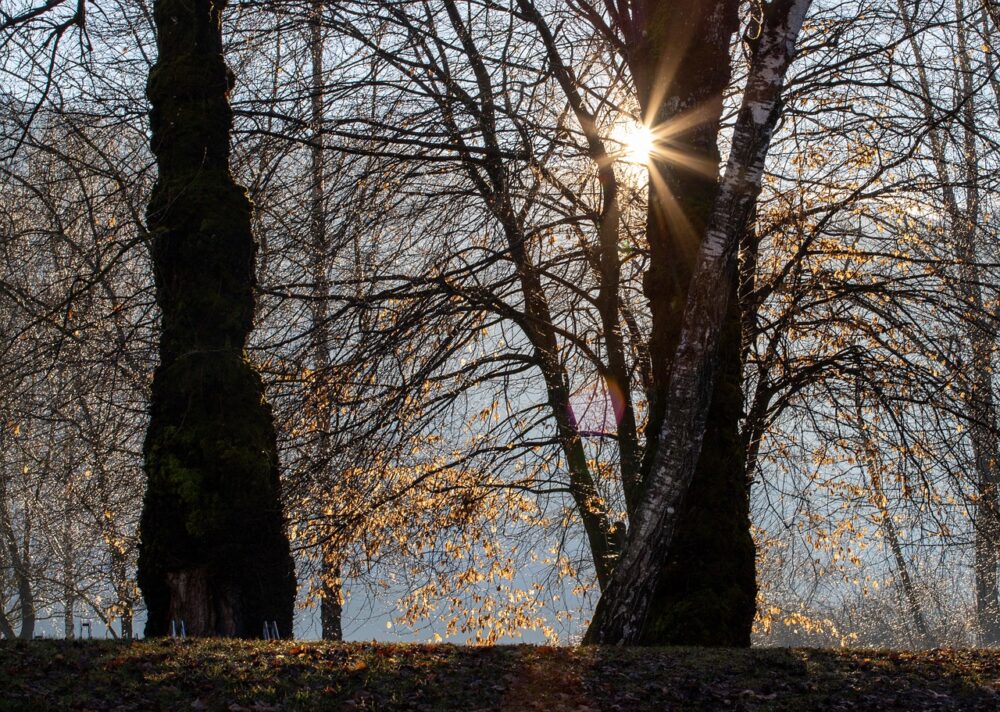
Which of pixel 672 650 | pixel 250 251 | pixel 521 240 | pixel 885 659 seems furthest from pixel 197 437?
pixel 885 659

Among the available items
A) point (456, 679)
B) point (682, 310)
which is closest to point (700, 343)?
point (682, 310)

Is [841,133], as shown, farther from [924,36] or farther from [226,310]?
[226,310]

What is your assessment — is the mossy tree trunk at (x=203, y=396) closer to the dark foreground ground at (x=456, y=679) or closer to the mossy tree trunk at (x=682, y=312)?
the dark foreground ground at (x=456, y=679)

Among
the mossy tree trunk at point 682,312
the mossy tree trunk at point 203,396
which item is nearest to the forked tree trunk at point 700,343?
the mossy tree trunk at point 682,312

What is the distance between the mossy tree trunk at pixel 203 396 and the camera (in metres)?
7.55

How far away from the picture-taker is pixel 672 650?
6.46 metres

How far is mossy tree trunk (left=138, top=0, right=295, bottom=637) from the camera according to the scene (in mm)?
7547

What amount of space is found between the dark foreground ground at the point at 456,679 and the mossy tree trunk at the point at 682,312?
4.29 ft

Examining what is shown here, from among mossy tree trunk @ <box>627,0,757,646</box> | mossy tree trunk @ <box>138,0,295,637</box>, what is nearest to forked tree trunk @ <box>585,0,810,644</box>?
mossy tree trunk @ <box>627,0,757,646</box>

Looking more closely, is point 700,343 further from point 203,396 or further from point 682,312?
point 203,396

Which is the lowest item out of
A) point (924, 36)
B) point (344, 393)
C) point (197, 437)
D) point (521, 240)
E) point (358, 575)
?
point (358, 575)

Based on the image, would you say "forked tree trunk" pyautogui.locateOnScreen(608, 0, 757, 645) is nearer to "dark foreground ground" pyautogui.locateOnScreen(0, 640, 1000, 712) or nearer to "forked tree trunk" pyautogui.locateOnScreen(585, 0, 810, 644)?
"forked tree trunk" pyautogui.locateOnScreen(585, 0, 810, 644)

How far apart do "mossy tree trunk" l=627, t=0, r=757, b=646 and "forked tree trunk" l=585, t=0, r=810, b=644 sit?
2.37 ft

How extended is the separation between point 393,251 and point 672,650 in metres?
6.34
